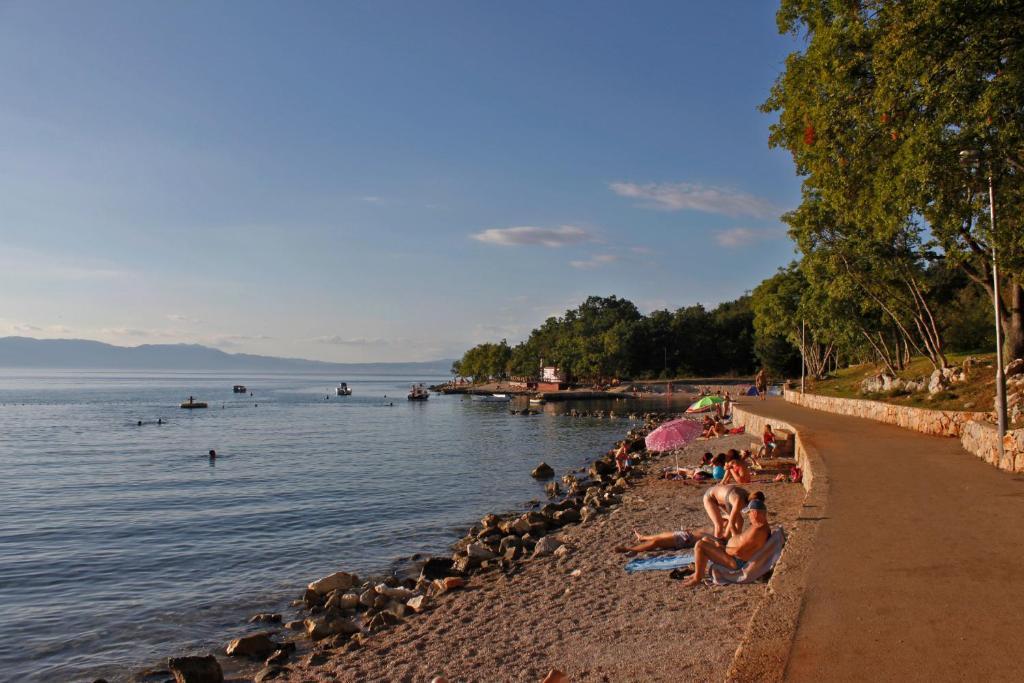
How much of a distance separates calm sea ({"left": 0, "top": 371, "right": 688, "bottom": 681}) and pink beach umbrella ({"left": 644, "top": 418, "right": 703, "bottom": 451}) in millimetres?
5615

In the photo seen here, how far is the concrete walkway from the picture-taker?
5.83 metres

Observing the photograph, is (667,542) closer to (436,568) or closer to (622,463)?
(436,568)

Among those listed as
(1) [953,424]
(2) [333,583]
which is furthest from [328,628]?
(1) [953,424]

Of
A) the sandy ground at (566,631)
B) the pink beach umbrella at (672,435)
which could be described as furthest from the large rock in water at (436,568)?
the pink beach umbrella at (672,435)

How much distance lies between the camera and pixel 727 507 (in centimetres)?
1043

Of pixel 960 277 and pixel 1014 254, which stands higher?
pixel 960 277

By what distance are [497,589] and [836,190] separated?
50.0 feet

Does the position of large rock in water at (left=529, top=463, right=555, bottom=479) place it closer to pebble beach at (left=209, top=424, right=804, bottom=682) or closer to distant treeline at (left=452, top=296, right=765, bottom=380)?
pebble beach at (left=209, top=424, right=804, bottom=682)

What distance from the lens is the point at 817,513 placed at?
11250 mm

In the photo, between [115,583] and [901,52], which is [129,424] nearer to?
[115,583]

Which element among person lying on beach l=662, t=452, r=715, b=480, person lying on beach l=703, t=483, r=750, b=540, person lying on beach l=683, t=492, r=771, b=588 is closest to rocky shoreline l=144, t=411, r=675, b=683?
person lying on beach l=662, t=452, r=715, b=480

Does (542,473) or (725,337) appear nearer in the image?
(542,473)

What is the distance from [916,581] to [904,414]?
1852 cm

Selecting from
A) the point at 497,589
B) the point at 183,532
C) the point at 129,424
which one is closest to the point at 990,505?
the point at 497,589
